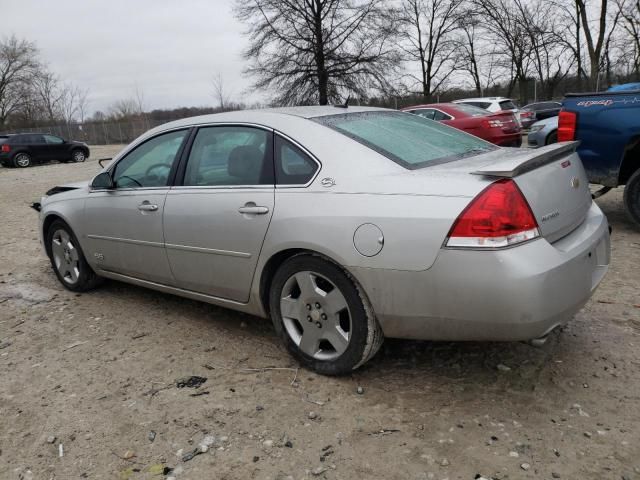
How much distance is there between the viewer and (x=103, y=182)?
4.17 meters

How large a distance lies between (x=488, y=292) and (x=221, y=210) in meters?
1.64

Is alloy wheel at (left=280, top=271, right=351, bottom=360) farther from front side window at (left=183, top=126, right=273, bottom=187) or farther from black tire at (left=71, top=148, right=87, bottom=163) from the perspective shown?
black tire at (left=71, top=148, right=87, bottom=163)

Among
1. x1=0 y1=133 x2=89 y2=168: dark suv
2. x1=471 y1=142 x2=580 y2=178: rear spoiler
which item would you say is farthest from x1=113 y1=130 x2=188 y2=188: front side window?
x1=0 y1=133 x2=89 y2=168: dark suv

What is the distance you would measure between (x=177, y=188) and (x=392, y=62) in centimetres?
2477

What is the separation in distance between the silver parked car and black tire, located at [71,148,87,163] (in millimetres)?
23012

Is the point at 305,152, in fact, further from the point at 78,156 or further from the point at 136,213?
the point at 78,156

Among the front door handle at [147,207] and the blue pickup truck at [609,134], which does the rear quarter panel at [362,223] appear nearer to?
the front door handle at [147,207]

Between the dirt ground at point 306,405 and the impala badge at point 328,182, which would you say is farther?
the impala badge at point 328,182

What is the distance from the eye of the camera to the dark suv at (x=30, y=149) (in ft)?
75.4

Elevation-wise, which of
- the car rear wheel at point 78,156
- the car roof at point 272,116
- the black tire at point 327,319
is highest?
the car rear wheel at point 78,156

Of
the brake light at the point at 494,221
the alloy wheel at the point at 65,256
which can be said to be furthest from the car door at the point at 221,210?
the alloy wheel at the point at 65,256

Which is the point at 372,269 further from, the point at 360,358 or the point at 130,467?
the point at 130,467

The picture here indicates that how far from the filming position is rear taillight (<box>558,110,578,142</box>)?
565 centimetres

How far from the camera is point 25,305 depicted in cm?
463
